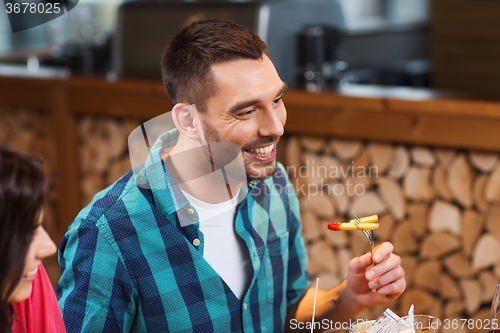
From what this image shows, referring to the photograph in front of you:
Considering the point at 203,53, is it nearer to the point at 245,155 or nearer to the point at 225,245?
the point at 245,155

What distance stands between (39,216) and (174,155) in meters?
0.38

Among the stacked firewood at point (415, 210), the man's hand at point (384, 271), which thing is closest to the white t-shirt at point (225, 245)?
the man's hand at point (384, 271)

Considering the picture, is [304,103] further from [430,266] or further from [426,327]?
[426,327]

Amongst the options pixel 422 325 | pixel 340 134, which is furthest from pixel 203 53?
pixel 340 134

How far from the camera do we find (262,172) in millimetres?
938

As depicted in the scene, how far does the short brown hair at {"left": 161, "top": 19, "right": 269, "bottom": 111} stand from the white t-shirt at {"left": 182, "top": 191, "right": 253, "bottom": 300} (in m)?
0.20

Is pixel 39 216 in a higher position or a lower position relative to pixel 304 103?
higher

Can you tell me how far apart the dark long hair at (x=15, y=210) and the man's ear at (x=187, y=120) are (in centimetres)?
33

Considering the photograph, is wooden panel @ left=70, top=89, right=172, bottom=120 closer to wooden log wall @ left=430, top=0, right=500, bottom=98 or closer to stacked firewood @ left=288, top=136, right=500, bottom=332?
stacked firewood @ left=288, top=136, right=500, bottom=332

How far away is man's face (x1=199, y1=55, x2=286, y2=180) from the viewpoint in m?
0.91

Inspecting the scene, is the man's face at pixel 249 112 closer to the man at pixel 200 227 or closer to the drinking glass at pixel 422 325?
the man at pixel 200 227

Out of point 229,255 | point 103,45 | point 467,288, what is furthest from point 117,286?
point 103,45

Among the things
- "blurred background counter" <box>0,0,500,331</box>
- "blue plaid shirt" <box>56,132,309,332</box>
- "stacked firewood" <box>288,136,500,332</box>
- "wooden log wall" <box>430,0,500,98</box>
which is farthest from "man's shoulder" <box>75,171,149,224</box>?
"wooden log wall" <box>430,0,500,98</box>

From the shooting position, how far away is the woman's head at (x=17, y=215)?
0.63 m
